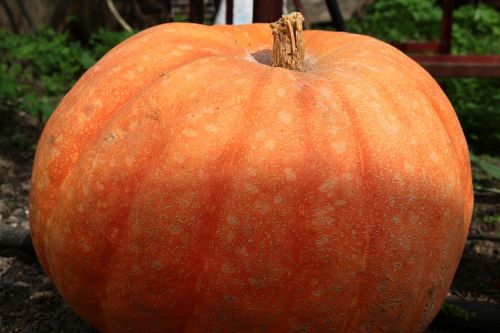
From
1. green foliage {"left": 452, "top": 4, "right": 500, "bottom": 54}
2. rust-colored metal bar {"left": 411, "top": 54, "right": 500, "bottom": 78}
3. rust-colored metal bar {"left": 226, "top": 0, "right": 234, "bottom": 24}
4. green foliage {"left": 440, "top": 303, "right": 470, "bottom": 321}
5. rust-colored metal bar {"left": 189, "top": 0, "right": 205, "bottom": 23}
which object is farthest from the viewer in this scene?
green foliage {"left": 452, "top": 4, "right": 500, "bottom": 54}

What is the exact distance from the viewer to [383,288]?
1644 mm

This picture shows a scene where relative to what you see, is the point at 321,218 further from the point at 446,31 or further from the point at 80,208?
the point at 446,31

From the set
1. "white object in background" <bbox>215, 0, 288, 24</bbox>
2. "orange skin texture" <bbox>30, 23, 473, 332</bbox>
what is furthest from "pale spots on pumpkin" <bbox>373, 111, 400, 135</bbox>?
"white object in background" <bbox>215, 0, 288, 24</bbox>

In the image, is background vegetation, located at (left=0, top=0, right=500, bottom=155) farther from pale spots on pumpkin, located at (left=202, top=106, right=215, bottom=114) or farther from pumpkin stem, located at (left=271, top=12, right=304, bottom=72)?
pale spots on pumpkin, located at (left=202, top=106, right=215, bottom=114)

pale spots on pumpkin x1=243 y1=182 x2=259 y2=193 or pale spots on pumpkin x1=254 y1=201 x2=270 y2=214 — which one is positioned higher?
pale spots on pumpkin x1=243 y1=182 x2=259 y2=193

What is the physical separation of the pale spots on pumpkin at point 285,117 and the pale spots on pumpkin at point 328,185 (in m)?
0.17

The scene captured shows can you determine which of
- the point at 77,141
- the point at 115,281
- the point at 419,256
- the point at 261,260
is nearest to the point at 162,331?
the point at 115,281

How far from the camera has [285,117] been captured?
1609 millimetres

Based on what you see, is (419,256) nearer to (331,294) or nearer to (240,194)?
(331,294)

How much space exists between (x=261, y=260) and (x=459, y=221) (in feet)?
1.90

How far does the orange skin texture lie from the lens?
156 centimetres

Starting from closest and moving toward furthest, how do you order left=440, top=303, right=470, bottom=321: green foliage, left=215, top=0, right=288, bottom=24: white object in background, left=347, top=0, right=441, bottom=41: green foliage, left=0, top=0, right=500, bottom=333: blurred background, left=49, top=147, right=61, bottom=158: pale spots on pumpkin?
left=49, top=147, right=61, bottom=158: pale spots on pumpkin → left=440, top=303, right=470, bottom=321: green foliage → left=0, top=0, right=500, bottom=333: blurred background → left=215, top=0, right=288, bottom=24: white object in background → left=347, top=0, right=441, bottom=41: green foliage

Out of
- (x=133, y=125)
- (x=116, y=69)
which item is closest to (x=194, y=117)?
(x=133, y=125)

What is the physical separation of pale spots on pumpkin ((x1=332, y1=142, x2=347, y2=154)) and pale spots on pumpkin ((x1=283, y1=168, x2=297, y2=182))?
4.9 inches
